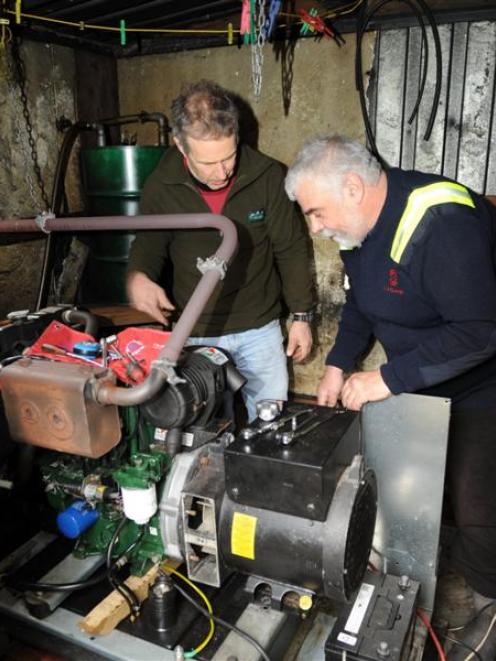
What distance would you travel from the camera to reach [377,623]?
50.6 inches

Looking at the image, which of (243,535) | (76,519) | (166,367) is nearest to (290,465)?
(243,535)

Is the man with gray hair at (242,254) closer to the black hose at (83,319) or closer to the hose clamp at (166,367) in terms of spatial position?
the black hose at (83,319)

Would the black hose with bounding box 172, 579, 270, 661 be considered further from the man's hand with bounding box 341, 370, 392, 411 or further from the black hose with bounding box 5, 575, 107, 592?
the man's hand with bounding box 341, 370, 392, 411

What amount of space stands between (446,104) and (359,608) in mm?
2133

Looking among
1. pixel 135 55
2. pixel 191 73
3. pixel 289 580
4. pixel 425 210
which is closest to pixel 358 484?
pixel 289 580

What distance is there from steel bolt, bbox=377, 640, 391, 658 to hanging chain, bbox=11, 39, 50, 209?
249 centimetres

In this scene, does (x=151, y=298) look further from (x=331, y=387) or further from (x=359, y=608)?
(x=359, y=608)

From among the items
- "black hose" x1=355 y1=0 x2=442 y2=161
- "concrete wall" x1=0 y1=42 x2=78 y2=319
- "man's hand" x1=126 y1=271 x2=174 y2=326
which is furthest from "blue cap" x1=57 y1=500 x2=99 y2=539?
"black hose" x1=355 y1=0 x2=442 y2=161

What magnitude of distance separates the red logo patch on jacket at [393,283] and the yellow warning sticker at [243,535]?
27.4 inches

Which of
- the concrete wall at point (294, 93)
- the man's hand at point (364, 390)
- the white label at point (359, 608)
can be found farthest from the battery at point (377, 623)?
the concrete wall at point (294, 93)

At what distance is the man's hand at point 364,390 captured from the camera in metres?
1.47

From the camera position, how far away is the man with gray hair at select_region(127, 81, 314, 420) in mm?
2115

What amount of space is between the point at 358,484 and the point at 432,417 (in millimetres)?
360

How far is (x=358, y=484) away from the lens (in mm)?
1205
